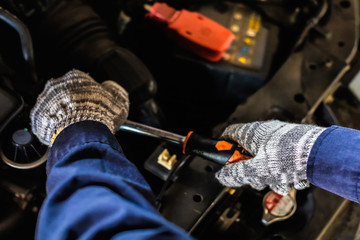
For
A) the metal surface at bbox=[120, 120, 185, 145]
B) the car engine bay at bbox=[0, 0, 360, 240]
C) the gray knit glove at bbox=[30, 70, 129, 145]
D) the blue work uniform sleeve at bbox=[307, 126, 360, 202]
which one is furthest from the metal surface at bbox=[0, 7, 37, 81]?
the blue work uniform sleeve at bbox=[307, 126, 360, 202]

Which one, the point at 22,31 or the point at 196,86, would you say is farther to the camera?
the point at 196,86

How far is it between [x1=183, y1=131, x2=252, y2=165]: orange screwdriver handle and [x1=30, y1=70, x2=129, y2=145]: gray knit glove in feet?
0.55

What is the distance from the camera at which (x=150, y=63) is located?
1218 mm

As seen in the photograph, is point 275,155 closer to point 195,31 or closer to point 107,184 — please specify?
point 107,184

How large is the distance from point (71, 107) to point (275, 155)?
1.29 ft

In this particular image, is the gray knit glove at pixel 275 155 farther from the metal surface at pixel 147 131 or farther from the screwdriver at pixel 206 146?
the metal surface at pixel 147 131

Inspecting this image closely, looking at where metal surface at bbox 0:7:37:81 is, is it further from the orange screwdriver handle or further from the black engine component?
the orange screwdriver handle

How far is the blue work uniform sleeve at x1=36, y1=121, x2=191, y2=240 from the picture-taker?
0.42 metres

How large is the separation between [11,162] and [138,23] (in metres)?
0.62

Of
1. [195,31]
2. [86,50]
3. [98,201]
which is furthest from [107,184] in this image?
[195,31]

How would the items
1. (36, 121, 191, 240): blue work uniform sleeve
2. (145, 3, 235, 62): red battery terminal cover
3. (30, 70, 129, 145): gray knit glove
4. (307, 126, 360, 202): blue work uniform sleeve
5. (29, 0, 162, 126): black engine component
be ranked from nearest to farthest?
(36, 121, 191, 240): blue work uniform sleeve < (307, 126, 360, 202): blue work uniform sleeve < (30, 70, 129, 145): gray knit glove < (29, 0, 162, 126): black engine component < (145, 3, 235, 62): red battery terminal cover

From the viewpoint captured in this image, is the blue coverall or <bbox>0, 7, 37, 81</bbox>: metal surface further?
<bbox>0, 7, 37, 81</bbox>: metal surface

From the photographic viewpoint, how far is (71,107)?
657mm

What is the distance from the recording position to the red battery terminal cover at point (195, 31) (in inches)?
41.1
